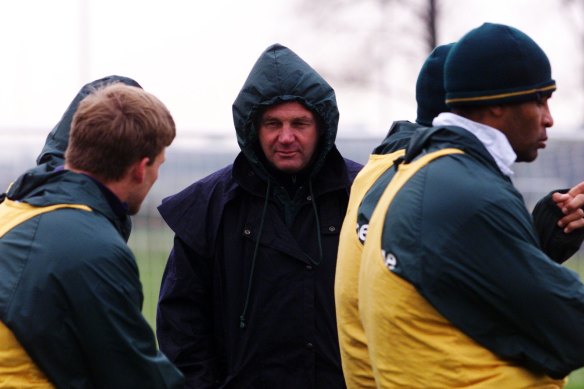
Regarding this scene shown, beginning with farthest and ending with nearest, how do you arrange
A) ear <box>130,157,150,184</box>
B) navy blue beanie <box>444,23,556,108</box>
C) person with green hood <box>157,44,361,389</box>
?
person with green hood <box>157,44,361,389</box> → ear <box>130,157,150,184</box> → navy blue beanie <box>444,23,556,108</box>

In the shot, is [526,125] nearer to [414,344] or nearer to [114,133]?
[414,344]

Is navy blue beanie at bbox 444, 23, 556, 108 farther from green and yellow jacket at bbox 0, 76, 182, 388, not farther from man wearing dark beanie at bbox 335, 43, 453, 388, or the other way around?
green and yellow jacket at bbox 0, 76, 182, 388

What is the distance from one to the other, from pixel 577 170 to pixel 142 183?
768 centimetres

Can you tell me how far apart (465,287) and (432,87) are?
1.48 meters

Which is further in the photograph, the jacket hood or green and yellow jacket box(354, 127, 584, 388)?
the jacket hood

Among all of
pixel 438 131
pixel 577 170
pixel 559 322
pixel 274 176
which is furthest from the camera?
pixel 577 170

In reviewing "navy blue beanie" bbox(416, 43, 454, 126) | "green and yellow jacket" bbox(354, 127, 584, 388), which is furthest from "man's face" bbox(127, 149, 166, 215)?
"navy blue beanie" bbox(416, 43, 454, 126)

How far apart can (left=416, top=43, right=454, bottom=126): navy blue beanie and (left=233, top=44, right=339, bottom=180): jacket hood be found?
2.20ft

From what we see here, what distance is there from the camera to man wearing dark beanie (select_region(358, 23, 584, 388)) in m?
3.65

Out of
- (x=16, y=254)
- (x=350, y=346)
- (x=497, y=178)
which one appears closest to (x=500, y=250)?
(x=497, y=178)

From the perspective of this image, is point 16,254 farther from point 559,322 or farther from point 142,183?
point 559,322

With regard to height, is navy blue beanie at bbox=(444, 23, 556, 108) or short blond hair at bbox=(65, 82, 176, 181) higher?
navy blue beanie at bbox=(444, 23, 556, 108)

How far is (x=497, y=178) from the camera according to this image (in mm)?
3770

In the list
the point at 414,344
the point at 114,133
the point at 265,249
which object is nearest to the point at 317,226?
the point at 265,249
